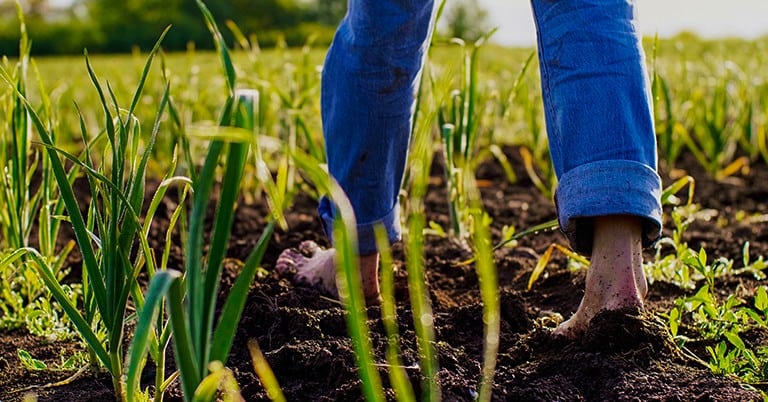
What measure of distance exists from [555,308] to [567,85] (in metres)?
0.49

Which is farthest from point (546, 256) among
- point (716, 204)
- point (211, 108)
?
point (211, 108)

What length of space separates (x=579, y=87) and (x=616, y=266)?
10.0 inches

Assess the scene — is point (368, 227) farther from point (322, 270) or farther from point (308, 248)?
point (308, 248)

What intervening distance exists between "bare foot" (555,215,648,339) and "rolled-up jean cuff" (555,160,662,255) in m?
0.02

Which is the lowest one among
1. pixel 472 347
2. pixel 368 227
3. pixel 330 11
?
pixel 472 347

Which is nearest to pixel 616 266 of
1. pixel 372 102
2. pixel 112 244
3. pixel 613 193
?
pixel 613 193

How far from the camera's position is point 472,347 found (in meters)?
1.39

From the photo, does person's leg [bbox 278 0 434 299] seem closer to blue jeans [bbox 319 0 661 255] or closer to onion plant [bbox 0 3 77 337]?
blue jeans [bbox 319 0 661 255]

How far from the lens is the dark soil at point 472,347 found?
1.17 m

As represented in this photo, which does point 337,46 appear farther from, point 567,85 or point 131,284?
point 131,284

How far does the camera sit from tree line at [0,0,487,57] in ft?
76.7

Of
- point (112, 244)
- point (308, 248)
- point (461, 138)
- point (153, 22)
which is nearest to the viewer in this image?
point (112, 244)

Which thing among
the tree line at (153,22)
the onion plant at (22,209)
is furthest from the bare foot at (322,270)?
the tree line at (153,22)

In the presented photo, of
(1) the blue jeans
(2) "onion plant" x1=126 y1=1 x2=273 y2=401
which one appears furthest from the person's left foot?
(2) "onion plant" x1=126 y1=1 x2=273 y2=401
